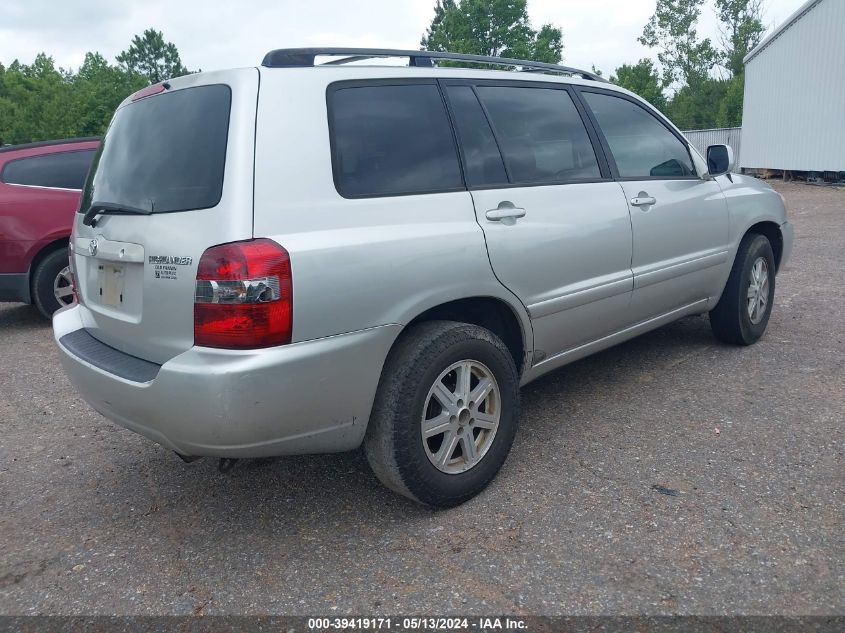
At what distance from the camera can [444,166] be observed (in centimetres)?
308

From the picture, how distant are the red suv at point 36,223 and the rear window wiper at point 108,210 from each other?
374 centimetres

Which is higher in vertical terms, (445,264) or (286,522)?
(445,264)

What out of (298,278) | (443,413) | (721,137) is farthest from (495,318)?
(721,137)

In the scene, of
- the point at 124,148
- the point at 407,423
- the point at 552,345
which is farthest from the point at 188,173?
the point at 552,345

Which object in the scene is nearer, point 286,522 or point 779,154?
point 286,522

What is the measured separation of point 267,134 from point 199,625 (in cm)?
164

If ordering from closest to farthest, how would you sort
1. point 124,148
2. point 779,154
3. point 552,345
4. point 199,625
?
point 199,625, point 124,148, point 552,345, point 779,154

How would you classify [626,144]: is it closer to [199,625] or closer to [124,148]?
[124,148]

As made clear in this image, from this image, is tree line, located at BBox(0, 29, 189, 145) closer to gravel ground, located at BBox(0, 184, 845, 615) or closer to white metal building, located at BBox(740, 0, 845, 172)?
white metal building, located at BBox(740, 0, 845, 172)

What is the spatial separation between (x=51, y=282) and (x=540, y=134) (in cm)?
501

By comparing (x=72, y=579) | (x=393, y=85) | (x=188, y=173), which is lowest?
(x=72, y=579)

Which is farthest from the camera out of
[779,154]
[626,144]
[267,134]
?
[779,154]

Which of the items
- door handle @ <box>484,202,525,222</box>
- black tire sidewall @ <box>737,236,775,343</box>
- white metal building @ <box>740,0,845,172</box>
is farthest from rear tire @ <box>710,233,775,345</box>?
white metal building @ <box>740,0,845,172</box>

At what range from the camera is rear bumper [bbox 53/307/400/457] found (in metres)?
2.41
